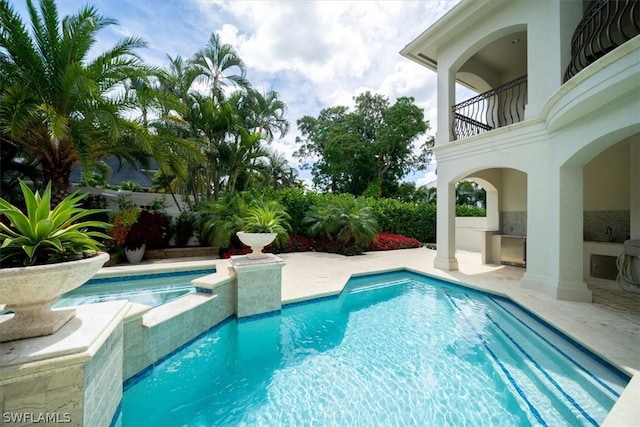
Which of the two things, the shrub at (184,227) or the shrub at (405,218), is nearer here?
the shrub at (184,227)

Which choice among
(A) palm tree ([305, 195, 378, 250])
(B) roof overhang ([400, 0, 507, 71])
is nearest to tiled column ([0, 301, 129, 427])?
(A) palm tree ([305, 195, 378, 250])

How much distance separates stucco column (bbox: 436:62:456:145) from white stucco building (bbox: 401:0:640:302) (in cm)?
3

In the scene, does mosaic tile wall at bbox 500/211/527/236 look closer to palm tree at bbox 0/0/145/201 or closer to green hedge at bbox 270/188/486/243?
green hedge at bbox 270/188/486/243

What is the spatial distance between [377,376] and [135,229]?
30.4 ft

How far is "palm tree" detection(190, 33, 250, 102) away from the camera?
14000 millimetres

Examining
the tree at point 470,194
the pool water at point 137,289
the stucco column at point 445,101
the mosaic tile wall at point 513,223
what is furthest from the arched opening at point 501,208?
the tree at point 470,194

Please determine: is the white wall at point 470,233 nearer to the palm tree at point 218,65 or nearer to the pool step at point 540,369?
the pool step at point 540,369

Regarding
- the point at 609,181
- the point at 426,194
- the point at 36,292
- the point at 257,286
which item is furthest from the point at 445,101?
the point at 426,194

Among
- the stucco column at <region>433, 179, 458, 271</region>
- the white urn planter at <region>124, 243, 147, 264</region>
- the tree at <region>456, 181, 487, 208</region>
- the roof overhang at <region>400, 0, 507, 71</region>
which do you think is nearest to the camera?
the roof overhang at <region>400, 0, 507, 71</region>

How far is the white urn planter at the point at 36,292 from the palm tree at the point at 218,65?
1393cm

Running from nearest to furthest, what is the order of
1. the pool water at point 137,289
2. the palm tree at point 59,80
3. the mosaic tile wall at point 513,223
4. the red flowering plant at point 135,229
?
the pool water at point 137,289
the palm tree at point 59,80
the red flowering plant at point 135,229
the mosaic tile wall at point 513,223

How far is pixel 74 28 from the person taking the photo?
22.3 ft

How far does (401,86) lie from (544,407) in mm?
17241

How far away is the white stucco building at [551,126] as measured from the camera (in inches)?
179
